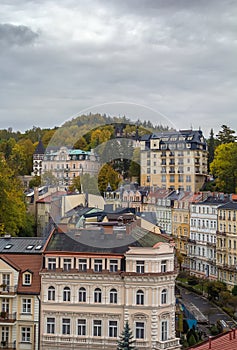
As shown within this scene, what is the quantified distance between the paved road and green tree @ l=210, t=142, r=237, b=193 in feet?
93.7

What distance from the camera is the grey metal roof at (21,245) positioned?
38.5 metres

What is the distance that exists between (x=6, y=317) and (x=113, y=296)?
20.9 ft

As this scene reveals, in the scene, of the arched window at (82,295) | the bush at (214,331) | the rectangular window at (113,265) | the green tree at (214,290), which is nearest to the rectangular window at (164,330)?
the rectangular window at (113,265)

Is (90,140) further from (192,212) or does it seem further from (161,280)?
(192,212)

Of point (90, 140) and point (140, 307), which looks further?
point (140, 307)

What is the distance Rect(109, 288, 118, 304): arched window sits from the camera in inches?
1422

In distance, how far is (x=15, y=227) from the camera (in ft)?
182

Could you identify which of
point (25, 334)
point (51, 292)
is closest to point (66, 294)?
point (51, 292)

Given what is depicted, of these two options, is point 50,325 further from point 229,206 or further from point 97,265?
point 229,206

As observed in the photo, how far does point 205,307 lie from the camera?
55250 millimetres

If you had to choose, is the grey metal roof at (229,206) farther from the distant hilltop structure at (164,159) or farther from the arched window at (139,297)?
the arched window at (139,297)

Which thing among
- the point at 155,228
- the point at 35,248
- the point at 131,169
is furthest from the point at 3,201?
the point at 131,169

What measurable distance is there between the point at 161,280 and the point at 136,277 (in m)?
1.49

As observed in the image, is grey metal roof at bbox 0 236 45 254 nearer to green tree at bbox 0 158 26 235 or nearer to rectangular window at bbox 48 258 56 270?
rectangular window at bbox 48 258 56 270
